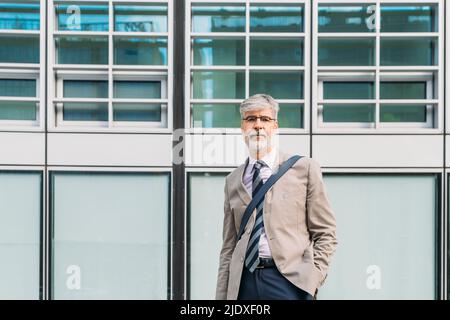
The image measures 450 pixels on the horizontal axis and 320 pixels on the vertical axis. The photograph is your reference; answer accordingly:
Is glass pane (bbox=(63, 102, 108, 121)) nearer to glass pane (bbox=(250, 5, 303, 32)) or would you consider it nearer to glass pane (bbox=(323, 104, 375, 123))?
glass pane (bbox=(250, 5, 303, 32))

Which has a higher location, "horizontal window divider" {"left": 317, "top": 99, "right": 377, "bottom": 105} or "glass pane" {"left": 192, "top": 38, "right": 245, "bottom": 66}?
"glass pane" {"left": 192, "top": 38, "right": 245, "bottom": 66}

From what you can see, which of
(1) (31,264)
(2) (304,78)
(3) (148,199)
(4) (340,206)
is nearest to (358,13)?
(2) (304,78)

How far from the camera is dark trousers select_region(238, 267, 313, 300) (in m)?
4.05

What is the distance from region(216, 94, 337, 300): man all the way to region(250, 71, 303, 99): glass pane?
118 inches

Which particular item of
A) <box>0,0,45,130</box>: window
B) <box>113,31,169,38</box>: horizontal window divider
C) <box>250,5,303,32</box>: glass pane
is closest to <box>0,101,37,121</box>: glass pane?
<box>0,0,45,130</box>: window

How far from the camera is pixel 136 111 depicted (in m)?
7.29

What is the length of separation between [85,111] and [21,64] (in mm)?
883

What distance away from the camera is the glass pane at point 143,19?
7234mm

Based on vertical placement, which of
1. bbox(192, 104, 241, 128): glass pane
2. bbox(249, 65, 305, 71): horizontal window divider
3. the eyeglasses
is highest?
bbox(249, 65, 305, 71): horizontal window divider

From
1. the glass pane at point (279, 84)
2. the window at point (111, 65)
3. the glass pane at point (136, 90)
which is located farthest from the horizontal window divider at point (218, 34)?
the glass pane at point (136, 90)

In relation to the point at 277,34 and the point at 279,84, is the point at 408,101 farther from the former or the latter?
the point at 277,34

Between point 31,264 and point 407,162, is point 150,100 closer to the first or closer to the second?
point 31,264

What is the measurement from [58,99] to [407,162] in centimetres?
404

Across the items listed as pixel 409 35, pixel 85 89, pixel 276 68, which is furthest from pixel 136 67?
pixel 409 35
